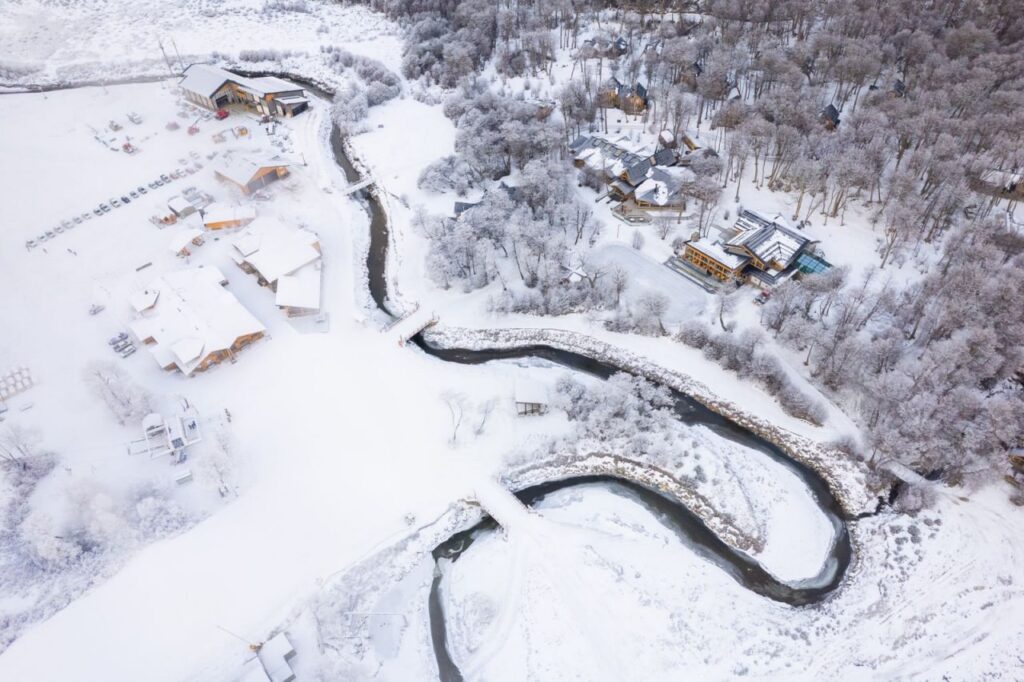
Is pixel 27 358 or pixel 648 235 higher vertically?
pixel 648 235

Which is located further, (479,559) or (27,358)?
(27,358)

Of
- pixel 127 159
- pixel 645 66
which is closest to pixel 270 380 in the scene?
pixel 127 159

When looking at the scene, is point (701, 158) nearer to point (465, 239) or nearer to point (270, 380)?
point (465, 239)

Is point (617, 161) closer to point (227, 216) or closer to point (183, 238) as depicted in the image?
point (227, 216)

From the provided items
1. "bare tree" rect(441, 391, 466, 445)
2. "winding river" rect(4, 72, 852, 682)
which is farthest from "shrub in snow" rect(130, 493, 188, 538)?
"bare tree" rect(441, 391, 466, 445)

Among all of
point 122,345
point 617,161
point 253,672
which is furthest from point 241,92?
point 253,672

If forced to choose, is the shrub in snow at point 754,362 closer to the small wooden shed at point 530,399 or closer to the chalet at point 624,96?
the small wooden shed at point 530,399

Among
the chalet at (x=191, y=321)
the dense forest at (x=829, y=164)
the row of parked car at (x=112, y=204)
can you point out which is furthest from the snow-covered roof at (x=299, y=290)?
the row of parked car at (x=112, y=204)
